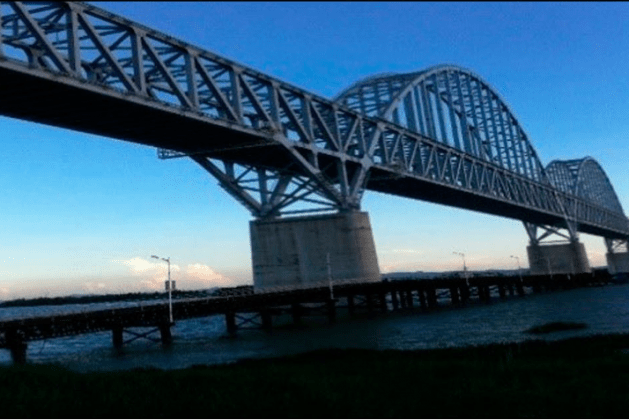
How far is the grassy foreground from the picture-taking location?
570 inches

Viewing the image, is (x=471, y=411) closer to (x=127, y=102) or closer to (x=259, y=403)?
(x=259, y=403)

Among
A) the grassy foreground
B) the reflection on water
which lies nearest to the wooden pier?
the reflection on water

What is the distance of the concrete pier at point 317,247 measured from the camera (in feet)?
238

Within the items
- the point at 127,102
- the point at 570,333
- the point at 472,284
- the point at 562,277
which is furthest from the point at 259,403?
the point at 562,277

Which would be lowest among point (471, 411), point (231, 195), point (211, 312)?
point (471, 411)

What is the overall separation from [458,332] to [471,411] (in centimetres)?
3217

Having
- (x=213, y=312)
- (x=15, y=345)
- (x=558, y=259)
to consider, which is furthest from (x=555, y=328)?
(x=558, y=259)

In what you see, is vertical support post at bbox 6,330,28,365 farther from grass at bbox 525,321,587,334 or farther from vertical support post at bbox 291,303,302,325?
grass at bbox 525,321,587,334

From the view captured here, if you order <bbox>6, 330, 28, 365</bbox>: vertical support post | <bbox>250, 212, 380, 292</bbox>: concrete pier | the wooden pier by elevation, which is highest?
<bbox>250, 212, 380, 292</bbox>: concrete pier

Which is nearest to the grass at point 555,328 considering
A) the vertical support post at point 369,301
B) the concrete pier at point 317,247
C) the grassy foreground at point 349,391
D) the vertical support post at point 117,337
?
the grassy foreground at point 349,391

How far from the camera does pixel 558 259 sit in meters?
160

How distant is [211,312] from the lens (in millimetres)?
57469

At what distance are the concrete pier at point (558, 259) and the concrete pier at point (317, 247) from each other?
9547 centimetres

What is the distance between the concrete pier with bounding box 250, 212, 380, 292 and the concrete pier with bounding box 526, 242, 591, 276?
9547 cm
